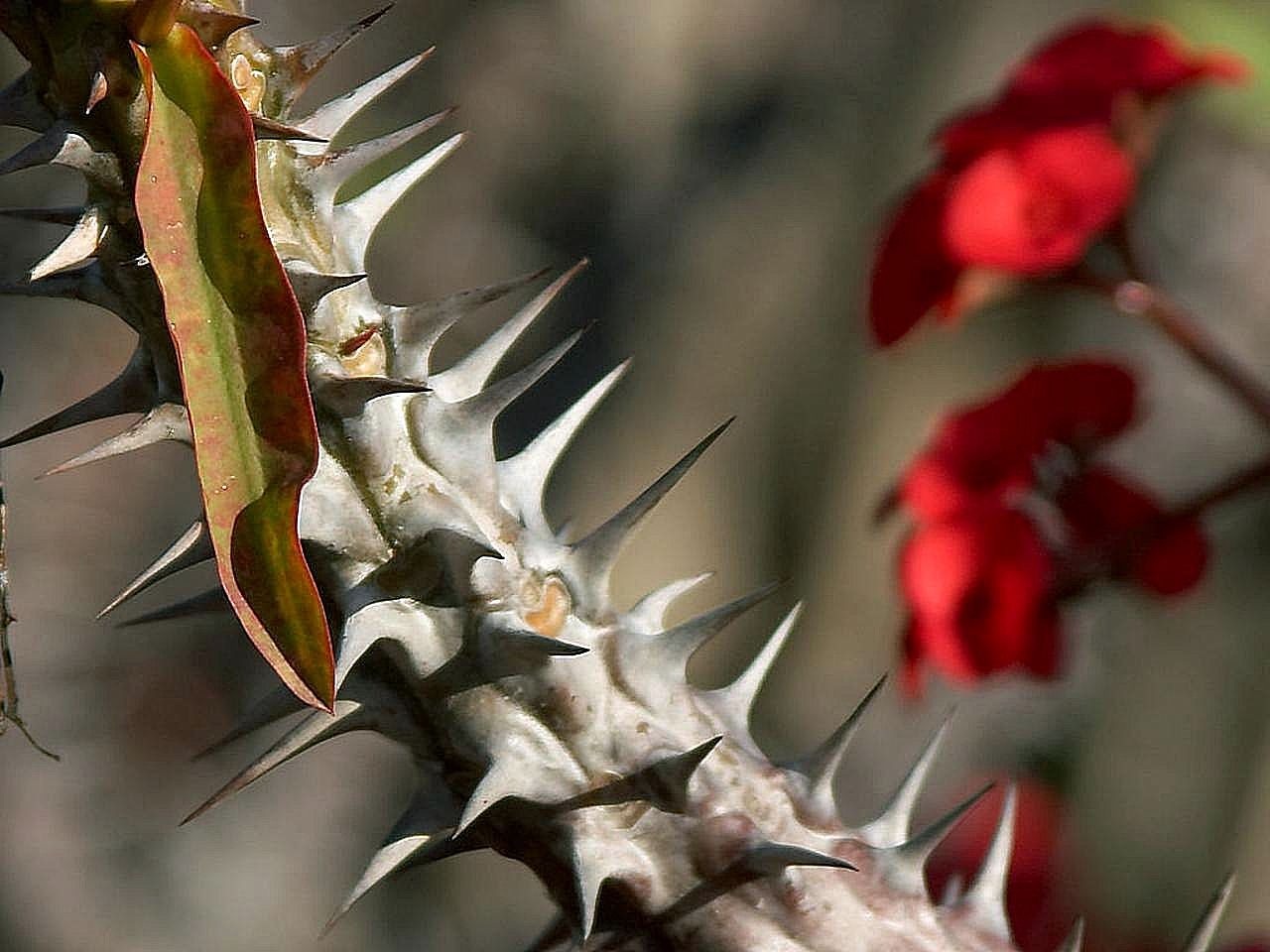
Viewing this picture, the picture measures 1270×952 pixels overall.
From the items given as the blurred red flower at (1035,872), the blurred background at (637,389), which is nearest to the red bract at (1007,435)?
the blurred red flower at (1035,872)

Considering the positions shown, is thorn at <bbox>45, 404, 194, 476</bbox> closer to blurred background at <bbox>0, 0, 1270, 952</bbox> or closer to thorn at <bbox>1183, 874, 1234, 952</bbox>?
thorn at <bbox>1183, 874, 1234, 952</bbox>

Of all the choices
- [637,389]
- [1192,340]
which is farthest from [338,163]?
[637,389]

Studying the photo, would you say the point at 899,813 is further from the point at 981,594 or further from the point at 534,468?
the point at 981,594

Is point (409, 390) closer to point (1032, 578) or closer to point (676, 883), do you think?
point (676, 883)

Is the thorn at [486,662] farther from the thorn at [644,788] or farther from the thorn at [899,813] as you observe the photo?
the thorn at [899,813]

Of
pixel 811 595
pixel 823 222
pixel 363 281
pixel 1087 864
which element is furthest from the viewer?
pixel 811 595

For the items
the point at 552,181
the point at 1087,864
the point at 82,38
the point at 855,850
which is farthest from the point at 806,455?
the point at 82,38

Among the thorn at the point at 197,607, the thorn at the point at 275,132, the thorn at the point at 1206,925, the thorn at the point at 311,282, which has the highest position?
the thorn at the point at 275,132
